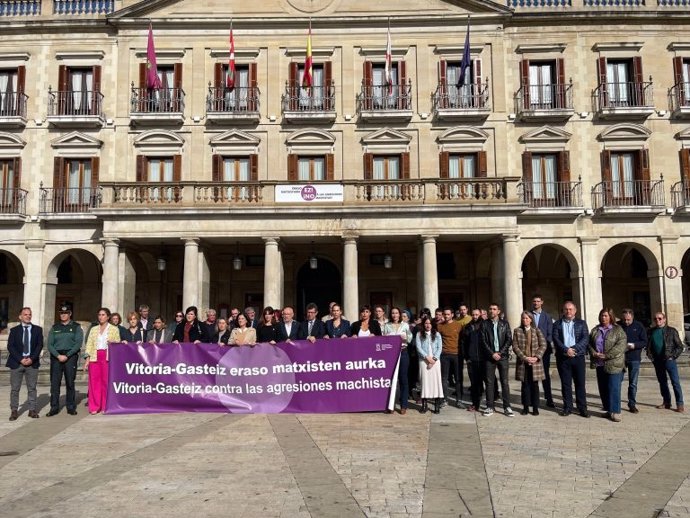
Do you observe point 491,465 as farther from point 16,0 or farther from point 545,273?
point 16,0

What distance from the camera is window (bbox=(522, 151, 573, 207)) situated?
2406 centimetres

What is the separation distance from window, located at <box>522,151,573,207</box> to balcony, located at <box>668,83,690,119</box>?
4729 mm

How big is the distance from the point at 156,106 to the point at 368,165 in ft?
30.0

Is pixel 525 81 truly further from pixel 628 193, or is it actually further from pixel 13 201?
pixel 13 201

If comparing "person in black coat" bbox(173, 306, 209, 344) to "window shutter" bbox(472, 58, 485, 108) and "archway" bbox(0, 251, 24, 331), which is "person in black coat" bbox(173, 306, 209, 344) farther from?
"archway" bbox(0, 251, 24, 331)

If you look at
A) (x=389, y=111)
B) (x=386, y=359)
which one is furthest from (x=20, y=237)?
(x=386, y=359)

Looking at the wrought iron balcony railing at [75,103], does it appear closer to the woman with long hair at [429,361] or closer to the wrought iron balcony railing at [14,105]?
the wrought iron balcony railing at [14,105]

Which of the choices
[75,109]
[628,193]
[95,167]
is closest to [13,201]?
[95,167]

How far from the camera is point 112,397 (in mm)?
11164

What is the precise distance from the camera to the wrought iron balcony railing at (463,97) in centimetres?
2416

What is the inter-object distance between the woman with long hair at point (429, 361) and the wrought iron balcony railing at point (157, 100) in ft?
56.6

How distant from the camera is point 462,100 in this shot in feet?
79.6

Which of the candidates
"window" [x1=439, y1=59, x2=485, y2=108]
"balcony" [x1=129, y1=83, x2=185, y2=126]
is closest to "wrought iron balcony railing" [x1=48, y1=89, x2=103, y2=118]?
"balcony" [x1=129, y1=83, x2=185, y2=126]

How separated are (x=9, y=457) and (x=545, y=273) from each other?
23.3 meters
